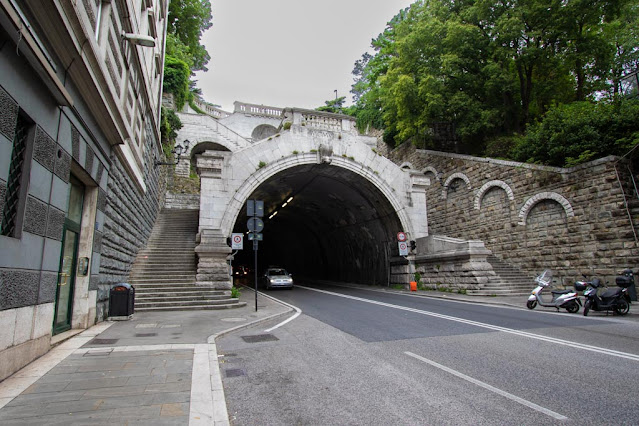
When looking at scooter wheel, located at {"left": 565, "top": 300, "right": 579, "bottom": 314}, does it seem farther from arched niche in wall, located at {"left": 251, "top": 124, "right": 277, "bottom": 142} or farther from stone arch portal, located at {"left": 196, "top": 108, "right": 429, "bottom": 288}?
arched niche in wall, located at {"left": 251, "top": 124, "right": 277, "bottom": 142}

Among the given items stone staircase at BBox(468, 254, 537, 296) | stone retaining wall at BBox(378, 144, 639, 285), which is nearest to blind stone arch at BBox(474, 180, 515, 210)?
stone retaining wall at BBox(378, 144, 639, 285)

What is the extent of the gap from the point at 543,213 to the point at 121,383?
18.6 m

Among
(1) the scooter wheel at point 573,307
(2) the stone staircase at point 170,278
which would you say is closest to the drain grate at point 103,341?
(2) the stone staircase at point 170,278

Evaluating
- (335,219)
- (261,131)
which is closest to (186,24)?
(261,131)

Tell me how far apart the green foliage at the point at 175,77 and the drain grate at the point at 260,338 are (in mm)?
25942

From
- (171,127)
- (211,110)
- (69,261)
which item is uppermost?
(211,110)

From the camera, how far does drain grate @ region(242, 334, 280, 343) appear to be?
7085mm

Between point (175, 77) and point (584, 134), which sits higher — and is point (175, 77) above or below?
above

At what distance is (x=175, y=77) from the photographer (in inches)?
1111

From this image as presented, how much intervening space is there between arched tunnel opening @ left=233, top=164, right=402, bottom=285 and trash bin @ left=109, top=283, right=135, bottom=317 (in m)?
11.3

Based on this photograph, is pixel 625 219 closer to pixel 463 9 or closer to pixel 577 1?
pixel 577 1

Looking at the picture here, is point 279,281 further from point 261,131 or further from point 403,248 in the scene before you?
point 261,131

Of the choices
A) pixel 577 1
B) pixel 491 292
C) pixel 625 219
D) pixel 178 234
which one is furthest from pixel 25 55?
pixel 577 1

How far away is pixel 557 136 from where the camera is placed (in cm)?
1711
